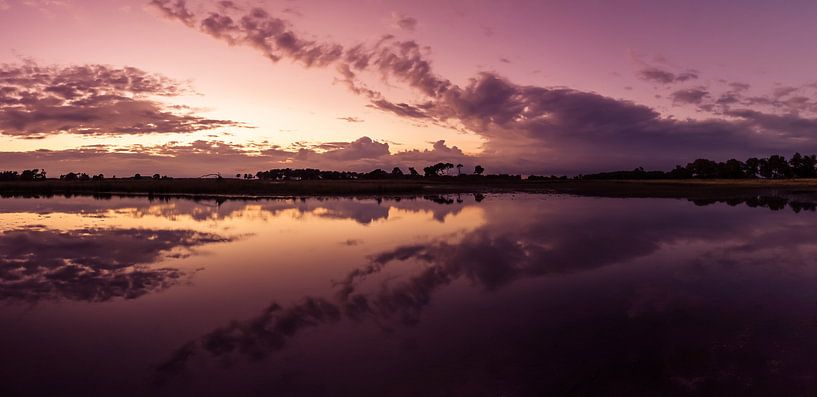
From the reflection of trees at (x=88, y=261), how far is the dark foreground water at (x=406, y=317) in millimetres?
110

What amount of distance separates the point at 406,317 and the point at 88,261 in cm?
1305

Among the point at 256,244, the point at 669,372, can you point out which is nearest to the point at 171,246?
the point at 256,244

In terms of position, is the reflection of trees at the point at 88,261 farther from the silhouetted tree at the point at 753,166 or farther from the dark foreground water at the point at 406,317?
the silhouetted tree at the point at 753,166

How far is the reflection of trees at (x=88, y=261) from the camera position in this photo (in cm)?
1253

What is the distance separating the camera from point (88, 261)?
53.7ft

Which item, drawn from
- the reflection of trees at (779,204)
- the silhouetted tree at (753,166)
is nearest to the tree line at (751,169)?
the silhouetted tree at (753,166)

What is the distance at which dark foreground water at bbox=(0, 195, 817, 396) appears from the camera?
7137mm

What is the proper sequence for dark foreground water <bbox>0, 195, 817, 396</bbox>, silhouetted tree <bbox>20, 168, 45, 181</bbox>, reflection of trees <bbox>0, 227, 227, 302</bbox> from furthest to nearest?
silhouetted tree <bbox>20, 168, 45, 181</bbox> → reflection of trees <bbox>0, 227, 227, 302</bbox> → dark foreground water <bbox>0, 195, 817, 396</bbox>

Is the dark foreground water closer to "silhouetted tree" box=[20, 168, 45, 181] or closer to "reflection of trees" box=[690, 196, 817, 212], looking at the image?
"reflection of trees" box=[690, 196, 817, 212]

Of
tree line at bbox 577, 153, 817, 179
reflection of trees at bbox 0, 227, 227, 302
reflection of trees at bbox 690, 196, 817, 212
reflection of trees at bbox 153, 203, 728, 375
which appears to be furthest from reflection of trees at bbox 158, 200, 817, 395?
tree line at bbox 577, 153, 817, 179

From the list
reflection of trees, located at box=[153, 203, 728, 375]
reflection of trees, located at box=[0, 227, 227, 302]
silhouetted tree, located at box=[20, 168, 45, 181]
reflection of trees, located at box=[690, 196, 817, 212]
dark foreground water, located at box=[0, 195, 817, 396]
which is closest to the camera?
dark foreground water, located at box=[0, 195, 817, 396]

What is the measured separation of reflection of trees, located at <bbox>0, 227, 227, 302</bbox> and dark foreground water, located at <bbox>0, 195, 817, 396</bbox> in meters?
0.11

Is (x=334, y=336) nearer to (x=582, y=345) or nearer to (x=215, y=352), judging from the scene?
(x=215, y=352)

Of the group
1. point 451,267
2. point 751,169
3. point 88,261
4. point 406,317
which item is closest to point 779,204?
point 451,267
